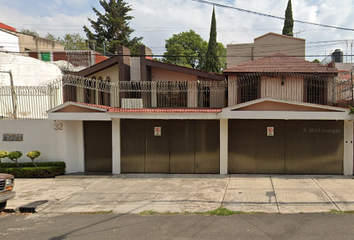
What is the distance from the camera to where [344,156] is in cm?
913

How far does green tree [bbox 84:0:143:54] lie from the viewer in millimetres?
36281

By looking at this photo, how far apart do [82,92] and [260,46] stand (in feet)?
40.8

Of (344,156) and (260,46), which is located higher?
(260,46)

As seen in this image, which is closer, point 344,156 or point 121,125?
point 344,156

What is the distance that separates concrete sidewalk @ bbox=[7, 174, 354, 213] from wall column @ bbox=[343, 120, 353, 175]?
0.65 m

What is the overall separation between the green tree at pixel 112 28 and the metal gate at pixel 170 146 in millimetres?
28959

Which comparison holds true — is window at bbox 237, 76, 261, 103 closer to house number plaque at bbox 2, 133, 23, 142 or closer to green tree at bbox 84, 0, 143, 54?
house number plaque at bbox 2, 133, 23, 142

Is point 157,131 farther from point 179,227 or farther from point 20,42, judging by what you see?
point 20,42

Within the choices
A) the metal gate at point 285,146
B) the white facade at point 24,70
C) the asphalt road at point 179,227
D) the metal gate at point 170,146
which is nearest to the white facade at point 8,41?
the white facade at point 24,70

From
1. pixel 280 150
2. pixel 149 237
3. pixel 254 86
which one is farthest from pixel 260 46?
pixel 149 237

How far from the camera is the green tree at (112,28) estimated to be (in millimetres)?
36281

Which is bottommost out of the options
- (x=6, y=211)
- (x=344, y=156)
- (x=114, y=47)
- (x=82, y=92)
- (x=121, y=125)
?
(x=6, y=211)

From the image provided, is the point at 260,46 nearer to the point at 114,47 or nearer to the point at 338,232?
the point at 338,232

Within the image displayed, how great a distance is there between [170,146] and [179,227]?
4.94m
